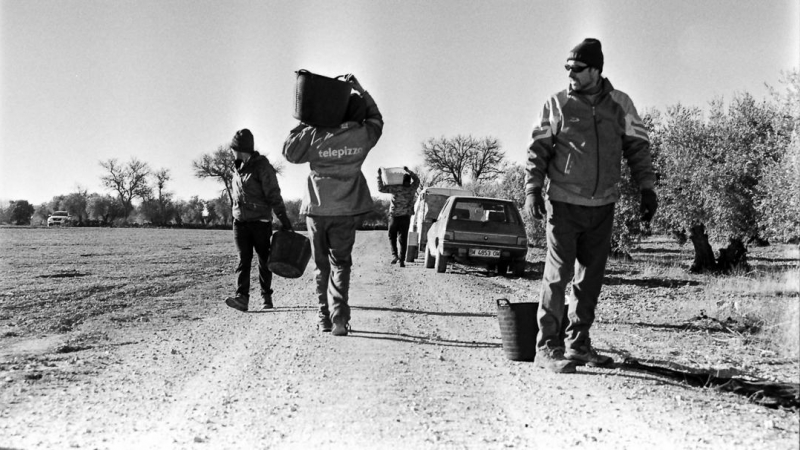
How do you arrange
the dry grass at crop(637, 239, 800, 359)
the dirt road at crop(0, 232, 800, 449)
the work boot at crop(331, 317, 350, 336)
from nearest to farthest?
1. the dirt road at crop(0, 232, 800, 449)
2. the dry grass at crop(637, 239, 800, 359)
3. the work boot at crop(331, 317, 350, 336)

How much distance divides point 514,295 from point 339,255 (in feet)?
15.3

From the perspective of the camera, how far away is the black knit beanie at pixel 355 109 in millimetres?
6121

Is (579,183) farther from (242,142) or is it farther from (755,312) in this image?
(242,142)

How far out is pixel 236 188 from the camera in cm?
814

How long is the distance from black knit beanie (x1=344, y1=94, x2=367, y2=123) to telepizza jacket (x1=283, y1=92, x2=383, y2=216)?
47 mm

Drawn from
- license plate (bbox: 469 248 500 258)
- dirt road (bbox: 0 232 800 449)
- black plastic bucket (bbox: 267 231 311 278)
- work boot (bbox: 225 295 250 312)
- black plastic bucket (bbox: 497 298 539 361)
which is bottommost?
dirt road (bbox: 0 232 800 449)

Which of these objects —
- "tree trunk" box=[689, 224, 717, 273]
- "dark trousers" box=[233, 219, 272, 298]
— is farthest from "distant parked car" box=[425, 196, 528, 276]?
"tree trunk" box=[689, 224, 717, 273]

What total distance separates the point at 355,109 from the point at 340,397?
120 inches

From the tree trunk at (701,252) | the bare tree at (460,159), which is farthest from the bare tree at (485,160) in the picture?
the tree trunk at (701,252)

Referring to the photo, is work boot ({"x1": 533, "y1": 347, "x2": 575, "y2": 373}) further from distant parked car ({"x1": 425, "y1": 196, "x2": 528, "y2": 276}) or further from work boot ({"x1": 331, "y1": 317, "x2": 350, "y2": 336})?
distant parked car ({"x1": 425, "y1": 196, "x2": 528, "y2": 276})

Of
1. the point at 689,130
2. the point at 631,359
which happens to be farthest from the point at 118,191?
the point at 631,359

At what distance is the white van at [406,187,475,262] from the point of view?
18125mm

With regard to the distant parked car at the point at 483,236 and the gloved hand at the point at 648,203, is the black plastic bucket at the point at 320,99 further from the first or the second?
the distant parked car at the point at 483,236

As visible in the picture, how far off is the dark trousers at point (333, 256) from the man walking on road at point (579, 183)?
2116 millimetres
